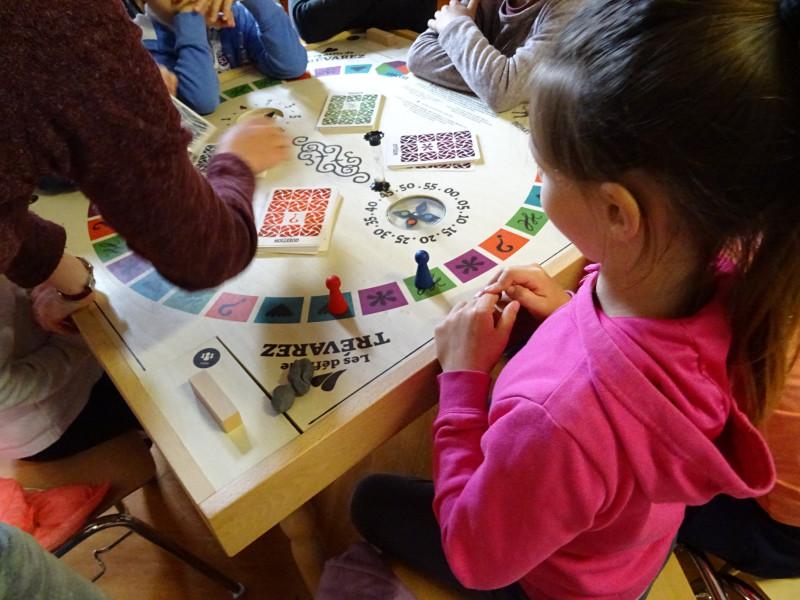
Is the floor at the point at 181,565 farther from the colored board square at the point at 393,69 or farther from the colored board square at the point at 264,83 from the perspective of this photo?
the colored board square at the point at 393,69

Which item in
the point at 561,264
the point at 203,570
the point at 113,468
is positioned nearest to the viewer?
the point at 561,264

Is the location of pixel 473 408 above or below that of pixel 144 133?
below

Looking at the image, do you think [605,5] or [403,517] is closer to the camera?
[605,5]

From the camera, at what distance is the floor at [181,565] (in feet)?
3.99

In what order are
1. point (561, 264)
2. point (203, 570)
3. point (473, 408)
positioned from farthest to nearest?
point (203, 570), point (561, 264), point (473, 408)

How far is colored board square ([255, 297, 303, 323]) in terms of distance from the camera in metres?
0.75

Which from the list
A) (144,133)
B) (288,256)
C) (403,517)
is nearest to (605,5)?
(144,133)

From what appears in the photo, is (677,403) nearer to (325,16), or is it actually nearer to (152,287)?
(152,287)

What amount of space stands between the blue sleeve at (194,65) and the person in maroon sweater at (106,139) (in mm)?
641

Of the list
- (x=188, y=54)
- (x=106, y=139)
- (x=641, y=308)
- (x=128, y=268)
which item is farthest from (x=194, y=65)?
(x=641, y=308)

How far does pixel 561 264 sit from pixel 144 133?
533 millimetres

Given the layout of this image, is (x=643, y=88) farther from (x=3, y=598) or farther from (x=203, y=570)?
(x=203, y=570)

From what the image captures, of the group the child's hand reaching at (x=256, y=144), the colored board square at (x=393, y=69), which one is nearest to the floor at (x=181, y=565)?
the child's hand reaching at (x=256, y=144)

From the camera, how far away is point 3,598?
0.50 m
